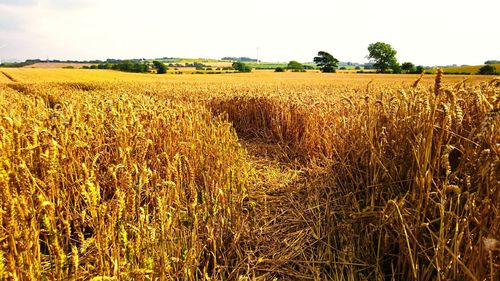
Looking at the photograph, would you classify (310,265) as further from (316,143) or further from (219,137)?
(316,143)

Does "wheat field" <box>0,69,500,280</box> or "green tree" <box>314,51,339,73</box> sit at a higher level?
"green tree" <box>314,51,339,73</box>

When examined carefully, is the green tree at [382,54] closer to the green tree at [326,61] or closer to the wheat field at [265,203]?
the green tree at [326,61]

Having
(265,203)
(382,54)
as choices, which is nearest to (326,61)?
(382,54)

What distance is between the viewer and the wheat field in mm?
1590

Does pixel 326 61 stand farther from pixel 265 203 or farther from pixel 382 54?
pixel 265 203

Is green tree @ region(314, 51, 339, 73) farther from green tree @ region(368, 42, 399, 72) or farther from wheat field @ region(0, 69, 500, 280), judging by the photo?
wheat field @ region(0, 69, 500, 280)

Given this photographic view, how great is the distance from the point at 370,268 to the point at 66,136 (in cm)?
264

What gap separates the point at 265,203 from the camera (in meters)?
3.04

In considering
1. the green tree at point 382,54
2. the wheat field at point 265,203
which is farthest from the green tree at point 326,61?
the wheat field at point 265,203

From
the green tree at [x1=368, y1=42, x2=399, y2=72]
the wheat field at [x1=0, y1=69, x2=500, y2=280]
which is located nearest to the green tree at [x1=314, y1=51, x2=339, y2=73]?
the green tree at [x1=368, y1=42, x2=399, y2=72]

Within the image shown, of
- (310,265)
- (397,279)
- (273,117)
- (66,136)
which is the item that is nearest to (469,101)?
(397,279)

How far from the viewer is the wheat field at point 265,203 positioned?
5.22 feet

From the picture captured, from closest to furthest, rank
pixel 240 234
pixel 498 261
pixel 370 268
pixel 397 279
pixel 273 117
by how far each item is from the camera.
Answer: pixel 498 261
pixel 397 279
pixel 370 268
pixel 240 234
pixel 273 117

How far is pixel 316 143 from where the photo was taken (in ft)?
17.1
